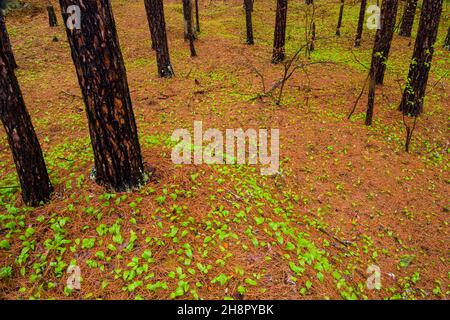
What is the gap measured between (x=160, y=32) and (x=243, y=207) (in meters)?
9.66

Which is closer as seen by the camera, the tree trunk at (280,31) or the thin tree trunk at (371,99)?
the thin tree trunk at (371,99)

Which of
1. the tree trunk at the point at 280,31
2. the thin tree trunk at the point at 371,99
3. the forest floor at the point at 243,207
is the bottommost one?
the forest floor at the point at 243,207

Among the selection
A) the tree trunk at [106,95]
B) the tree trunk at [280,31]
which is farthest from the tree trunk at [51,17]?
the tree trunk at [106,95]

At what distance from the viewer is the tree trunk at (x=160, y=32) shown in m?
11.4

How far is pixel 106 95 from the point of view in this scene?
179 inches

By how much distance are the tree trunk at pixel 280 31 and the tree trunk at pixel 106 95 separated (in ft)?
36.0

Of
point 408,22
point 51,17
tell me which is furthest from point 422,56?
point 51,17

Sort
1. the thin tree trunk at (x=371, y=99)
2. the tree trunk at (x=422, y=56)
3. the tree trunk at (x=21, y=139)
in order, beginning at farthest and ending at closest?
the tree trunk at (x=422, y=56) < the thin tree trunk at (x=371, y=99) < the tree trunk at (x=21, y=139)

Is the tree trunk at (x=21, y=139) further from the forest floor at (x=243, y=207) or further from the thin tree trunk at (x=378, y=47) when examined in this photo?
the thin tree trunk at (x=378, y=47)

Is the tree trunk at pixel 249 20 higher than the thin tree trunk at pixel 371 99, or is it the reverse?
the tree trunk at pixel 249 20

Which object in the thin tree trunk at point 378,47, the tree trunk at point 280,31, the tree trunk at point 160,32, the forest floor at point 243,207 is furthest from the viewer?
the tree trunk at point 280,31

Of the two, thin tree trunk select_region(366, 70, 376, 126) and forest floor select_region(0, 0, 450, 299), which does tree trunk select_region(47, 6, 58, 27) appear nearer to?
forest floor select_region(0, 0, 450, 299)
